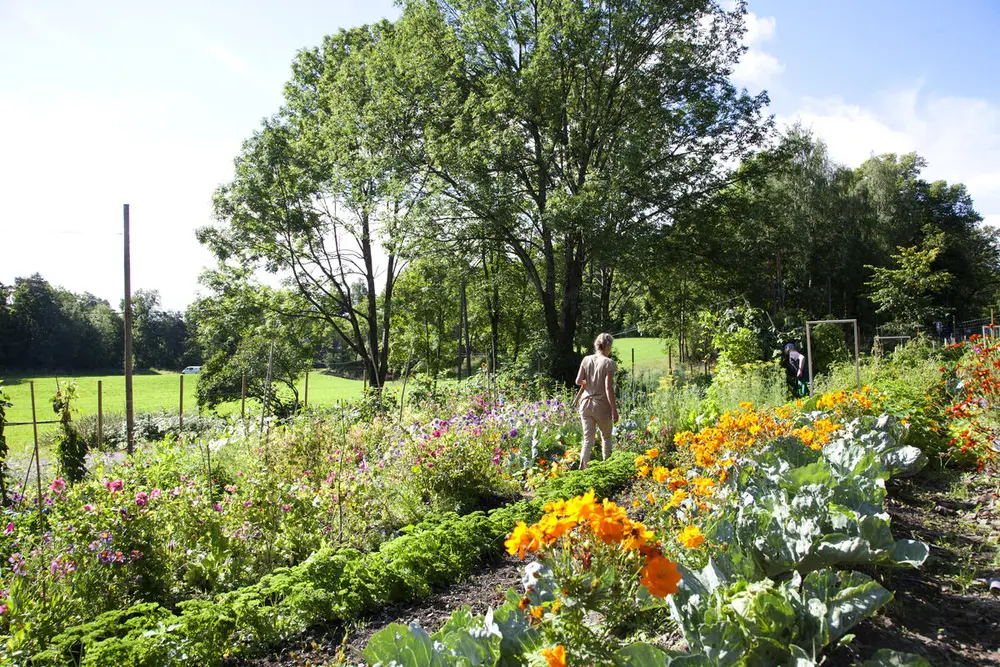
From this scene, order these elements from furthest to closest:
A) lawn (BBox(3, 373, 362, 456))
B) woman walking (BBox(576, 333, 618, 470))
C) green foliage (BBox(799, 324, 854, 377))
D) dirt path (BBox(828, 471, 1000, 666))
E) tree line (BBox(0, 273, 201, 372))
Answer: lawn (BBox(3, 373, 362, 456))
green foliage (BBox(799, 324, 854, 377))
tree line (BBox(0, 273, 201, 372))
woman walking (BBox(576, 333, 618, 470))
dirt path (BBox(828, 471, 1000, 666))

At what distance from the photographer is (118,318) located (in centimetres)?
1627

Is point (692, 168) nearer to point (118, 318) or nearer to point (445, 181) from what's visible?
point (445, 181)

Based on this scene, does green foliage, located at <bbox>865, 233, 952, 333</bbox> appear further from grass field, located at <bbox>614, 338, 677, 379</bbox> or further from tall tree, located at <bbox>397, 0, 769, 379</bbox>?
tall tree, located at <bbox>397, 0, 769, 379</bbox>

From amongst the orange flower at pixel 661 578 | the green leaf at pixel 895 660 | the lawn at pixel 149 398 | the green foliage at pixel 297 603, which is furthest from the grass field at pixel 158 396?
the orange flower at pixel 661 578

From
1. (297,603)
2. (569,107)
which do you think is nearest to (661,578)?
(297,603)

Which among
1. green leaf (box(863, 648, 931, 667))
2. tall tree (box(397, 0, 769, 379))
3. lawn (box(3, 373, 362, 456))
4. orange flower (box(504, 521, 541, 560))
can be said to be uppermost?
tall tree (box(397, 0, 769, 379))

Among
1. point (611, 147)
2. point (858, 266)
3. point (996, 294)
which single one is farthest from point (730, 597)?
point (996, 294)

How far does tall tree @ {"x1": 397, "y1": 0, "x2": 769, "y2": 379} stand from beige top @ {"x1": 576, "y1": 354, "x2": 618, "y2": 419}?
23.2 ft

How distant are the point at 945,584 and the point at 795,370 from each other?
9354 mm

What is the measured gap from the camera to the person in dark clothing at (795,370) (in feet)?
33.6

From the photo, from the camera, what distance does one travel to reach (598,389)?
5.89 metres

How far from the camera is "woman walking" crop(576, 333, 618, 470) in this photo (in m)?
5.85

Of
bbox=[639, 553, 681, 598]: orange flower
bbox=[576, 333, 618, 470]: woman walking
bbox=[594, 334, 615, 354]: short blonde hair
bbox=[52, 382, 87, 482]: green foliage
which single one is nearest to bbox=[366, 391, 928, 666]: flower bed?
bbox=[639, 553, 681, 598]: orange flower

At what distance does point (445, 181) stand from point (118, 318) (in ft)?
33.9
